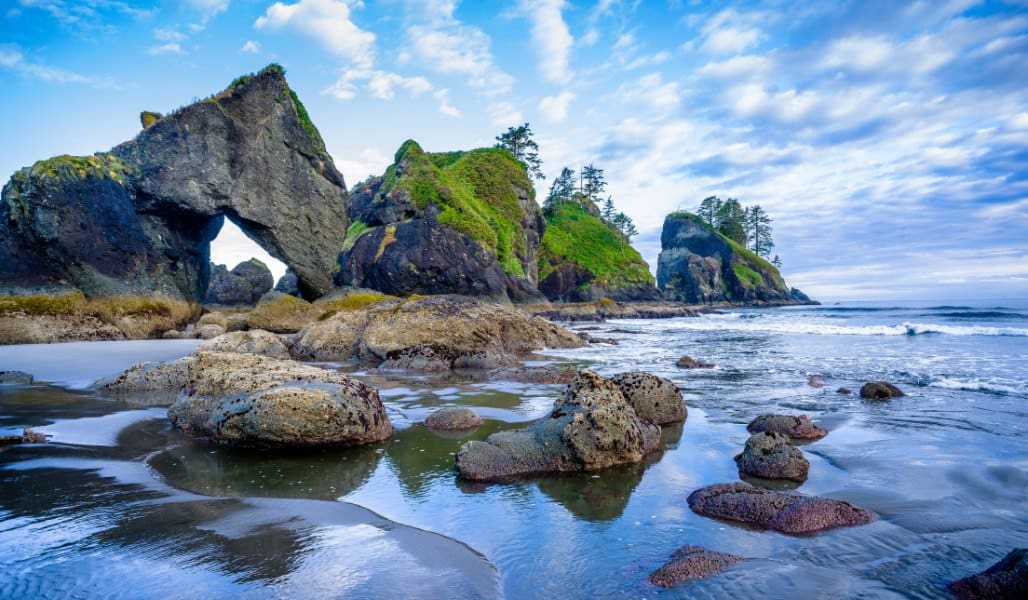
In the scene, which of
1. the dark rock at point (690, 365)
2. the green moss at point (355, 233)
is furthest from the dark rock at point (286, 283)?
the dark rock at point (690, 365)

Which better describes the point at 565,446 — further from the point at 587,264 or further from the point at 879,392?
the point at 587,264

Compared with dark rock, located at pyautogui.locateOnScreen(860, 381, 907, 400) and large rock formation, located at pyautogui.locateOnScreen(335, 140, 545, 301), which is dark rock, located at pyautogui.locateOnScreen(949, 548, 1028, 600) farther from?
large rock formation, located at pyautogui.locateOnScreen(335, 140, 545, 301)

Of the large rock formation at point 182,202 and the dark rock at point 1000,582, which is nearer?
the dark rock at point 1000,582

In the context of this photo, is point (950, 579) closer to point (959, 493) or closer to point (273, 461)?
point (959, 493)

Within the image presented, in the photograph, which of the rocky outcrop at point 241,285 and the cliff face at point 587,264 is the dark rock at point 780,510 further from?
the cliff face at point 587,264

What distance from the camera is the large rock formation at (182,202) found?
15.8 metres

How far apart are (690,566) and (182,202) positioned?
23020 millimetres

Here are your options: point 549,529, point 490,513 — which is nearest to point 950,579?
point 549,529

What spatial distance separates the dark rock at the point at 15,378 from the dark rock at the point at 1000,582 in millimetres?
10880

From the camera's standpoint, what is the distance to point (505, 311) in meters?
13.9

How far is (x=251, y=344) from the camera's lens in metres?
10.7

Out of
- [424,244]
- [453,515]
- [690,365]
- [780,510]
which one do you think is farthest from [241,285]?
[780,510]

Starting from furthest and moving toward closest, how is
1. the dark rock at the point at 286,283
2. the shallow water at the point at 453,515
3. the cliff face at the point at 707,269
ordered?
the cliff face at the point at 707,269 < the dark rock at the point at 286,283 < the shallow water at the point at 453,515

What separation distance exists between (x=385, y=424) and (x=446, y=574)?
A: 2.97 m
